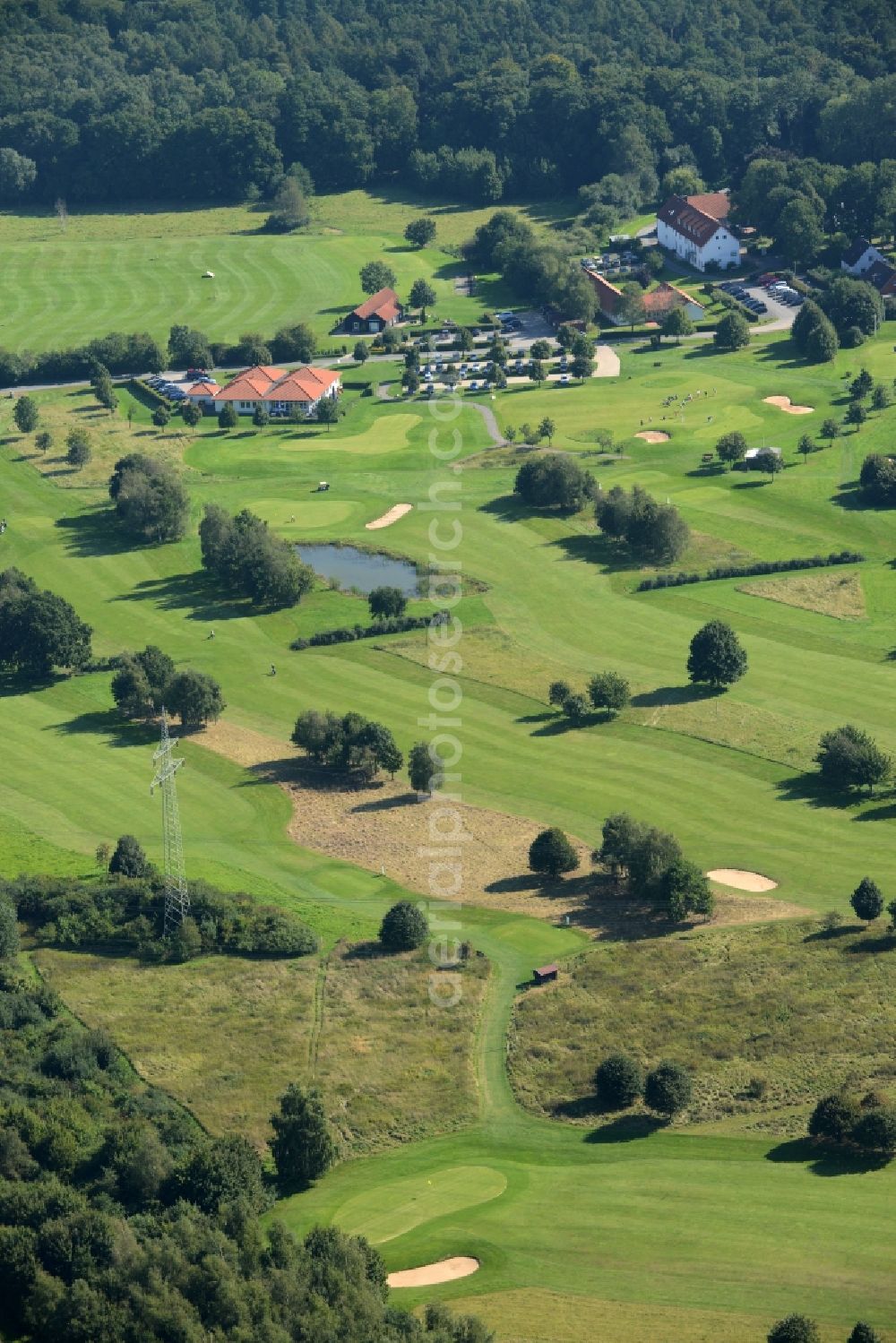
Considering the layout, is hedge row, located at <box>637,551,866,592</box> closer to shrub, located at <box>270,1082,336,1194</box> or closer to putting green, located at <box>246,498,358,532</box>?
putting green, located at <box>246,498,358,532</box>

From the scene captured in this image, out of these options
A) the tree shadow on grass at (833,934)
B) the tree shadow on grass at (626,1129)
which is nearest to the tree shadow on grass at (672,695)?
the tree shadow on grass at (833,934)

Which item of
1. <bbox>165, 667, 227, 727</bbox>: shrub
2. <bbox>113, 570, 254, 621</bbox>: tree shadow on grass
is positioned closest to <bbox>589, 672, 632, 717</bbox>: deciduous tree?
<bbox>165, 667, 227, 727</bbox>: shrub

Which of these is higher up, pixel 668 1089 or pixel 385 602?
pixel 385 602

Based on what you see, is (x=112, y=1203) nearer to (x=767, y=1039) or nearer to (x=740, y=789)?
(x=767, y=1039)

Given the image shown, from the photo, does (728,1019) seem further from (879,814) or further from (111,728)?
(111,728)

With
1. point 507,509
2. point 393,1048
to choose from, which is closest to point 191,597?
point 507,509

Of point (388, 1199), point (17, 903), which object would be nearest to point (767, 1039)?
point (388, 1199)
